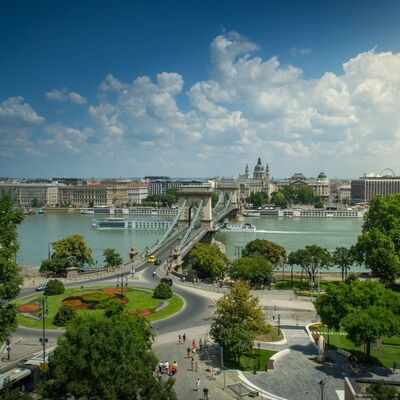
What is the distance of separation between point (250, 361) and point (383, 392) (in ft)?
25.5

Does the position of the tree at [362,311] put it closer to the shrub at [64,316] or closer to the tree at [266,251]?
the shrub at [64,316]

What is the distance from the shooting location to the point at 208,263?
132 feet

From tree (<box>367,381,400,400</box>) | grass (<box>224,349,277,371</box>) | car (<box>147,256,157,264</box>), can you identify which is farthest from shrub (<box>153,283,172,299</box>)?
tree (<box>367,381,400,400</box>)

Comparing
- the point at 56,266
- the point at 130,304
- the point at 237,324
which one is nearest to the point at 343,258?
the point at 130,304

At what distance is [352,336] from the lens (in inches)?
790

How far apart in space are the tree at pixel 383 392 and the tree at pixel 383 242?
1937 centimetres

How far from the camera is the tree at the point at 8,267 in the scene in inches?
679

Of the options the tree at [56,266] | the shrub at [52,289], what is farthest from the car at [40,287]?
the tree at [56,266]

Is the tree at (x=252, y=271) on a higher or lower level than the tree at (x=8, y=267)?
lower

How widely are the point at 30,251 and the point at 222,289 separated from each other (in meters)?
37.5

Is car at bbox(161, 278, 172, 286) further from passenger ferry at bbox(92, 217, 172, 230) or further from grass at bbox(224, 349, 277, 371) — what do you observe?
passenger ferry at bbox(92, 217, 172, 230)

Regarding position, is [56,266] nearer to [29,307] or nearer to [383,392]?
[29,307]

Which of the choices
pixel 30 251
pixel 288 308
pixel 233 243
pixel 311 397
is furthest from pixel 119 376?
pixel 233 243

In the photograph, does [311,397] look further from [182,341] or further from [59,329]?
[59,329]
